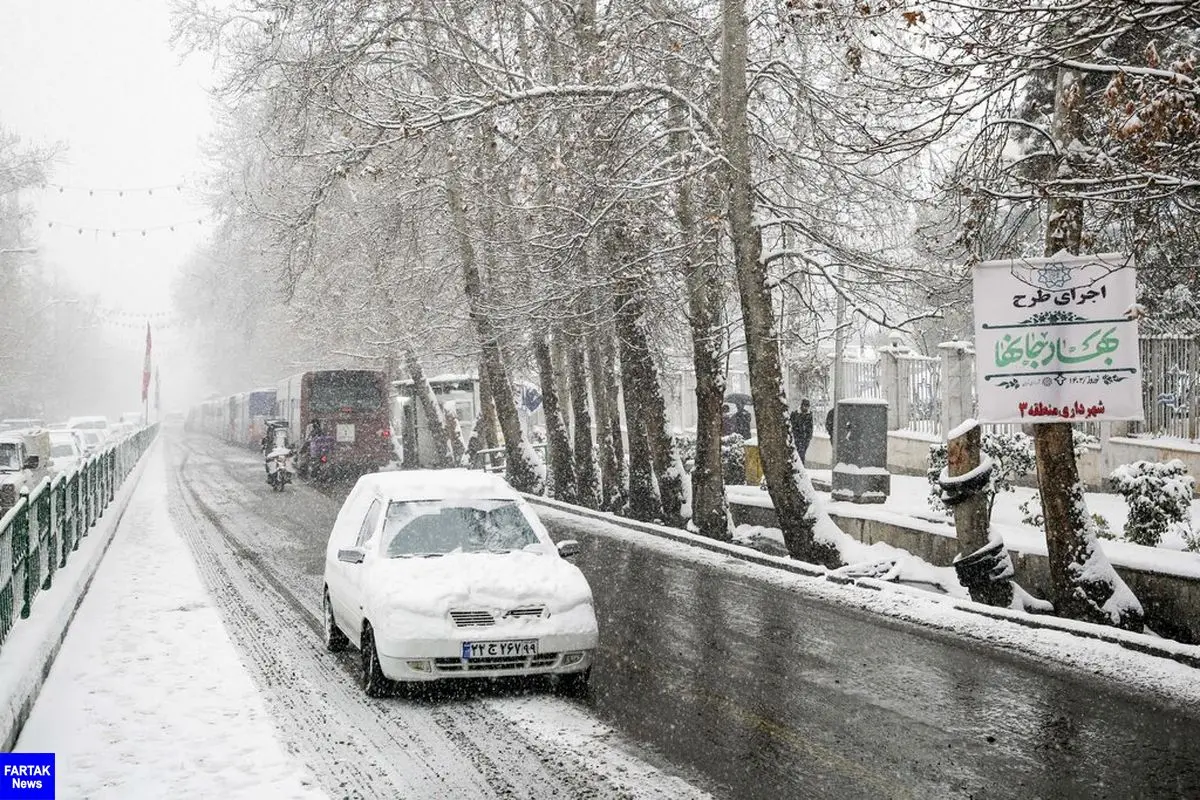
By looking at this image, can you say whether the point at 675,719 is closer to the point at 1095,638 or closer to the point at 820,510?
the point at 1095,638

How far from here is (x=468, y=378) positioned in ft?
141

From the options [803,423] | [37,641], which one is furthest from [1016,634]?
[803,423]

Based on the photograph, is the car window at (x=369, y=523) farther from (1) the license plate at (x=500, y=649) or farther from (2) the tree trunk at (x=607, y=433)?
(2) the tree trunk at (x=607, y=433)

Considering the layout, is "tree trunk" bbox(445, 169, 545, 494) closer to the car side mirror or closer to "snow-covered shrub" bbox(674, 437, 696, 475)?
"snow-covered shrub" bbox(674, 437, 696, 475)

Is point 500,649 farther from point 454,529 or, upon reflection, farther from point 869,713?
point 869,713

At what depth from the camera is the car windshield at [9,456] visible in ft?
72.2

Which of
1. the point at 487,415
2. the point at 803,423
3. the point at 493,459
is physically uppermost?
the point at 487,415

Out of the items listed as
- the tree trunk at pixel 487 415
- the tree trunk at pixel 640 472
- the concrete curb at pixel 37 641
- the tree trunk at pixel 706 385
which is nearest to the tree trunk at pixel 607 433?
the tree trunk at pixel 640 472

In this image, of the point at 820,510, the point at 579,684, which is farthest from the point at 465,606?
the point at 820,510

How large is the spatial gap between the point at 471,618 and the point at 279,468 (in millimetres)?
22191

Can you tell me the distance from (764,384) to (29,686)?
9.65 metres

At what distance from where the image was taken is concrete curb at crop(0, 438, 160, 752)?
22.9 ft

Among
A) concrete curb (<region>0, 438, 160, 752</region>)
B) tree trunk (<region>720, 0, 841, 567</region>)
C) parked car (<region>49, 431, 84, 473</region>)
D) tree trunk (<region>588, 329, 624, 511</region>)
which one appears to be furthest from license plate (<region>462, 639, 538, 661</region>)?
parked car (<region>49, 431, 84, 473</region>)

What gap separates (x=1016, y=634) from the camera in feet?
32.3
